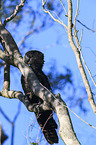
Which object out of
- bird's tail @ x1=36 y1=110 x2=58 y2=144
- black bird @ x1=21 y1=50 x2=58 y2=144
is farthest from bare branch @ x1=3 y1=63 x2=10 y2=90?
bird's tail @ x1=36 y1=110 x2=58 y2=144

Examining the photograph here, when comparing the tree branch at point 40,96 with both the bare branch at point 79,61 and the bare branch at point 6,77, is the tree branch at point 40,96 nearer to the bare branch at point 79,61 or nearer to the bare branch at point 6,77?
the bare branch at point 6,77

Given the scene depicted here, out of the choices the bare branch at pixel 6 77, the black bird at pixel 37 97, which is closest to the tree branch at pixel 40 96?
the bare branch at pixel 6 77

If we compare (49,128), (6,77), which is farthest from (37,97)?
(6,77)

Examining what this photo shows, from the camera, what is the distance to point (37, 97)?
4348 millimetres

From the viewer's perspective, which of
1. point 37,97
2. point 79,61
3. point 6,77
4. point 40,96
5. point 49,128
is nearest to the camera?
point 79,61

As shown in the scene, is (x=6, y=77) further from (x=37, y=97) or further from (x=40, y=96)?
(x=40, y=96)

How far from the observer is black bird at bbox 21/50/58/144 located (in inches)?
163

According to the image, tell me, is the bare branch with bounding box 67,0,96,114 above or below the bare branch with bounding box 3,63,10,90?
below

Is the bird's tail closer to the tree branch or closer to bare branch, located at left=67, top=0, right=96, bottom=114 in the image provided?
the tree branch

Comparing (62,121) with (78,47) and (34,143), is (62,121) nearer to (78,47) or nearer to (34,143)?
(34,143)

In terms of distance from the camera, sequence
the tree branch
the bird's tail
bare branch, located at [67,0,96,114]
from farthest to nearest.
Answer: the bird's tail
the tree branch
bare branch, located at [67,0,96,114]

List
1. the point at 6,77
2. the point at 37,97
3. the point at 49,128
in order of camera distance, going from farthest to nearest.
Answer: the point at 6,77
the point at 37,97
the point at 49,128

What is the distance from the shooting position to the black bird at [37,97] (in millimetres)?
4149

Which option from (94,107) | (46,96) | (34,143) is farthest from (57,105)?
(94,107)
